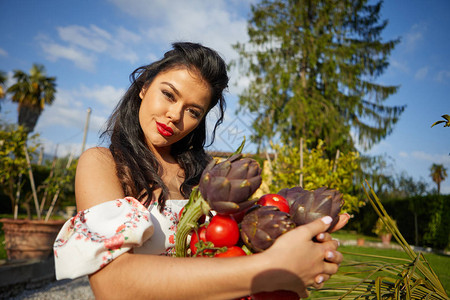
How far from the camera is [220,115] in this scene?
2.23 m

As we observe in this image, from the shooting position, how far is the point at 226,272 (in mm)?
852

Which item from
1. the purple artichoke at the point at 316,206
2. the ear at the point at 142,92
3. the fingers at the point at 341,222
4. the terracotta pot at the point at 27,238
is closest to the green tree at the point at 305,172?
the terracotta pot at the point at 27,238

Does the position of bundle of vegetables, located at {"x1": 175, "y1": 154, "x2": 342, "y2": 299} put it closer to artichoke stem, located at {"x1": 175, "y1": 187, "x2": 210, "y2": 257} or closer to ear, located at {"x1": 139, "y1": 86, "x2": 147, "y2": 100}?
artichoke stem, located at {"x1": 175, "y1": 187, "x2": 210, "y2": 257}

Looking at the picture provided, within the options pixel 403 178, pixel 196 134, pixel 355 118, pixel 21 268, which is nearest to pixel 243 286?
pixel 196 134

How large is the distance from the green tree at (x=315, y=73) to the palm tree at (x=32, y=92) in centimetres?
1345

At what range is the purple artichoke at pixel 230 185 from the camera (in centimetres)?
88

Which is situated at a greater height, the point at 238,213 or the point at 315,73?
the point at 315,73

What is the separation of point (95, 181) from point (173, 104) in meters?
0.52

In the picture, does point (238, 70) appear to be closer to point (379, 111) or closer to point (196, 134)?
point (379, 111)

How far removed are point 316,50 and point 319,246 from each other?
45.6 ft

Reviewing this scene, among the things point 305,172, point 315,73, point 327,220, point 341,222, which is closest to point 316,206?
point 327,220

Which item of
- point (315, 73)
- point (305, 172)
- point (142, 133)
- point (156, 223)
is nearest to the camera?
point (156, 223)

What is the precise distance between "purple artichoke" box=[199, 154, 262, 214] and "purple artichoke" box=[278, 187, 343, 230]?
6.5 inches

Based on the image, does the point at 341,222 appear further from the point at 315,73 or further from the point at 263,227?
the point at 315,73
